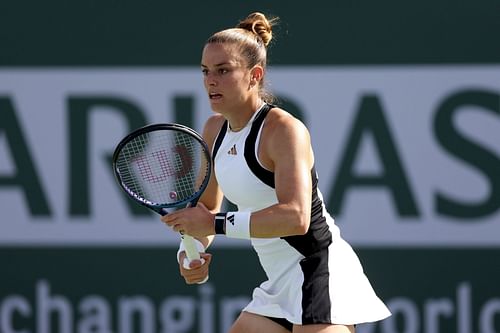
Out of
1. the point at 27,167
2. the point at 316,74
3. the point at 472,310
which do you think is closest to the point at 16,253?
the point at 27,167

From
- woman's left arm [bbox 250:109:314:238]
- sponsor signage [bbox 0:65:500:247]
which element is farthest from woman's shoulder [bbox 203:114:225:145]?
sponsor signage [bbox 0:65:500:247]

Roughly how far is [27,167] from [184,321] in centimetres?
107

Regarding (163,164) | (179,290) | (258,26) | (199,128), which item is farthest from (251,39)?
(179,290)

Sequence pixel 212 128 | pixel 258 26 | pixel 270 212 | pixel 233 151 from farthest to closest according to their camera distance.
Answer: pixel 212 128 < pixel 258 26 < pixel 233 151 < pixel 270 212

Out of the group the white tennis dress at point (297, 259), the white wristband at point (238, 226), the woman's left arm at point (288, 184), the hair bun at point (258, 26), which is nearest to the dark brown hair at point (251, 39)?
the hair bun at point (258, 26)

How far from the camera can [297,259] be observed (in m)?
3.37

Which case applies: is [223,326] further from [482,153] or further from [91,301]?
[482,153]

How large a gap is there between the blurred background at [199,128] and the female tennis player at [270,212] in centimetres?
185

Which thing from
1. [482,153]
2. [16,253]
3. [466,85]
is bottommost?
[16,253]

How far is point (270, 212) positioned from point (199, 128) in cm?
227

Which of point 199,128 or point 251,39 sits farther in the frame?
point 199,128

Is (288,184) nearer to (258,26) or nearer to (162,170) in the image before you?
(162,170)

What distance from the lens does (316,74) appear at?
5285 millimetres

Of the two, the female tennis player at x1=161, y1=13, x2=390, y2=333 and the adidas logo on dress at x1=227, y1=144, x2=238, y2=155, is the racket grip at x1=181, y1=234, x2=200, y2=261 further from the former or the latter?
the adidas logo on dress at x1=227, y1=144, x2=238, y2=155
